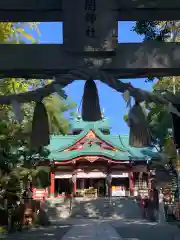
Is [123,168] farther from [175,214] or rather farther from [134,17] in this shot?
[134,17]

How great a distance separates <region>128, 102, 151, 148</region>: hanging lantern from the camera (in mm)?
4223

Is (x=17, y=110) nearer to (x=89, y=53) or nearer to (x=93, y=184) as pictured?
(x=89, y=53)

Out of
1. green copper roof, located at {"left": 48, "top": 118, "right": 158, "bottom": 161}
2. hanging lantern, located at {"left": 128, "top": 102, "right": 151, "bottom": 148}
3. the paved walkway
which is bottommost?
the paved walkway

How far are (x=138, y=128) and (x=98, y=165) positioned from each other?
2828cm

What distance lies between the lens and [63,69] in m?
4.26

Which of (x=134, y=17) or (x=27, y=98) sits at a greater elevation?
(x=134, y=17)

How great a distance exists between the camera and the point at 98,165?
1275 inches

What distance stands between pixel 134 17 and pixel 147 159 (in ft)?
84.2

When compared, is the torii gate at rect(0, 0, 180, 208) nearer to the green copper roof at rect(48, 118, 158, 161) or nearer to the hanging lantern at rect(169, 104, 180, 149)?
the hanging lantern at rect(169, 104, 180, 149)

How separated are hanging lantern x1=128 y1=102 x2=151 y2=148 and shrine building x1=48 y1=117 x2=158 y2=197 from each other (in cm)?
2550

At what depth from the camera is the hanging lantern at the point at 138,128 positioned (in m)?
4.22

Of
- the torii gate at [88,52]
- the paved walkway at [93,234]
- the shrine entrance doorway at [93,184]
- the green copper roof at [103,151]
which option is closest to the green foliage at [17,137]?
the paved walkway at [93,234]

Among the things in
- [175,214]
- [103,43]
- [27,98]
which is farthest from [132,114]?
[175,214]

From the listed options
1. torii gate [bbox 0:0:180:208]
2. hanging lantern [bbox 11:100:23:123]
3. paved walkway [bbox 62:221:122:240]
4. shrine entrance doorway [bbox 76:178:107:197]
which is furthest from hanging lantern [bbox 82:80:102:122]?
shrine entrance doorway [bbox 76:178:107:197]
